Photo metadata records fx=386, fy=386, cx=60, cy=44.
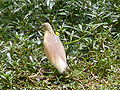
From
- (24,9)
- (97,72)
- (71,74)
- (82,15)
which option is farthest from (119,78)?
(24,9)

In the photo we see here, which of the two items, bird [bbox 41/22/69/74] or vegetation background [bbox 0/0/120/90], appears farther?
vegetation background [bbox 0/0/120/90]

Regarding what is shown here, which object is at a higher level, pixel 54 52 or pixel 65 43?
pixel 65 43

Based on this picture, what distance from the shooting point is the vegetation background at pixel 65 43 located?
261 centimetres

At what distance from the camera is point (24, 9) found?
3.12 meters

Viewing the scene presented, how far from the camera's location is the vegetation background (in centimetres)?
261

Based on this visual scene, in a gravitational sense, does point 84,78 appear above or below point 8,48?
below

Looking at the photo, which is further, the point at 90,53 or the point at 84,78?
the point at 90,53

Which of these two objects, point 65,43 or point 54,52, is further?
point 65,43

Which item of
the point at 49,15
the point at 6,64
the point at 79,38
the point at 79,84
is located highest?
the point at 49,15

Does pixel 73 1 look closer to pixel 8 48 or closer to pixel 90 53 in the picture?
pixel 90 53

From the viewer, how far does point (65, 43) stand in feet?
9.31

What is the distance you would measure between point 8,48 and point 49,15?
54 cm

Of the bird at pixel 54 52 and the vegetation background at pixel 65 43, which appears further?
the vegetation background at pixel 65 43

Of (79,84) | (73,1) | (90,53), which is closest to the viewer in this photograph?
(79,84)
